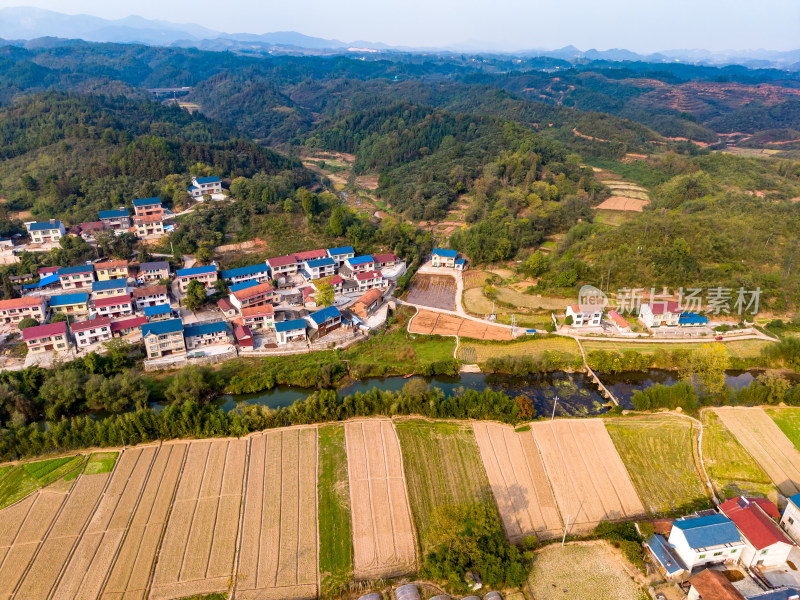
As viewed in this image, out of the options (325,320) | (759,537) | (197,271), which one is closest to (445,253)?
(325,320)

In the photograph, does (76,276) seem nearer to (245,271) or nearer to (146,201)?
(146,201)

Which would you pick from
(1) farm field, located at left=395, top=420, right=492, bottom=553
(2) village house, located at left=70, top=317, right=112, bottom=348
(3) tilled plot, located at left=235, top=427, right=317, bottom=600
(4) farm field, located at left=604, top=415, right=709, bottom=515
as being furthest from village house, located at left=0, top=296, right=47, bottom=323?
(4) farm field, located at left=604, top=415, right=709, bottom=515

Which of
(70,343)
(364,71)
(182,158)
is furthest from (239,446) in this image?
(364,71)

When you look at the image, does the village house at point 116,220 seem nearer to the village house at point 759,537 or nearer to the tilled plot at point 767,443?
the village house at point 759,537

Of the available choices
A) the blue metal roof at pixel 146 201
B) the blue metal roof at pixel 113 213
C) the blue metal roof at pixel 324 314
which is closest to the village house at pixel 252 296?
the blue metal roof at pixel 324 314

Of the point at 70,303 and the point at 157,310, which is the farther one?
the point at 70,303

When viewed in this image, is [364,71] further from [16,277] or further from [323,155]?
[16,277]
